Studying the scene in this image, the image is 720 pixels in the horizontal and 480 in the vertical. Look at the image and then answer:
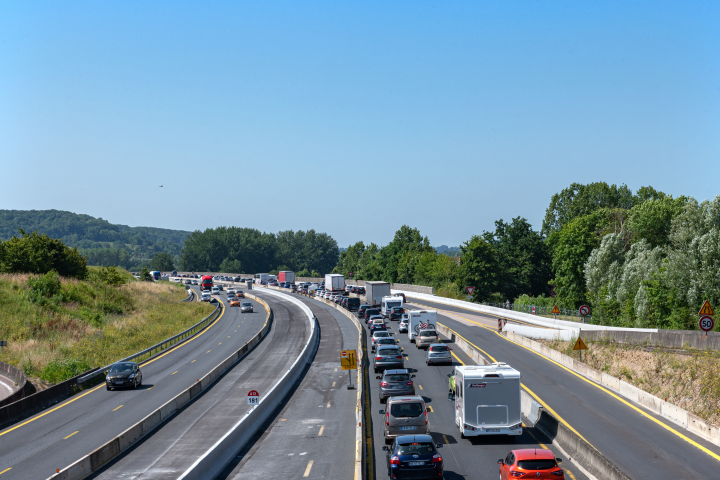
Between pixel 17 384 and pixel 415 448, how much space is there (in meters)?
32.6

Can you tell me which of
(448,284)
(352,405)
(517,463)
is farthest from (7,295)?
(448,284)

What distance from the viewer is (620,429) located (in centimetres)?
2394

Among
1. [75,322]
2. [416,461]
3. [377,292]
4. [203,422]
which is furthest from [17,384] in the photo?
[377,292]

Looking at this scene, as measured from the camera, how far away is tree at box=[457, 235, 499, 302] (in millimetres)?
105188

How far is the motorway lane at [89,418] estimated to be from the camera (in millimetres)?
22969

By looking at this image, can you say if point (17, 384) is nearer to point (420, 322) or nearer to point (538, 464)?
point (420, 322)

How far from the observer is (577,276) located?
99.0m

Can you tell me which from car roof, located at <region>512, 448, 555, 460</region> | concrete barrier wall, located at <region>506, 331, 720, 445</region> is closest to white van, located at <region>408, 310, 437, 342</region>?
concrete barrier wall, located at <region>506, 331, 720, 445</region>

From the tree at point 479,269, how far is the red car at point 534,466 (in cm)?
9009

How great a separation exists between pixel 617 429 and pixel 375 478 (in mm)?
11124

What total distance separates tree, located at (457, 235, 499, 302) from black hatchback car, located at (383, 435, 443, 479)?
8914 cm

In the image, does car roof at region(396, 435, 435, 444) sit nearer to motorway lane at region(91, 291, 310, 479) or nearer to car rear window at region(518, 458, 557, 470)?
car rear window at region(518, 458, 557, 470)

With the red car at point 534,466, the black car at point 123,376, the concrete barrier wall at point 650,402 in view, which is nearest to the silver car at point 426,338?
the concrete barrier wall at point 650,402

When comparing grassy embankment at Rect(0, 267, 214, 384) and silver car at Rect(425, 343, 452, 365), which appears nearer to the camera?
silver car at Rect(425, 343, 452, 365)
